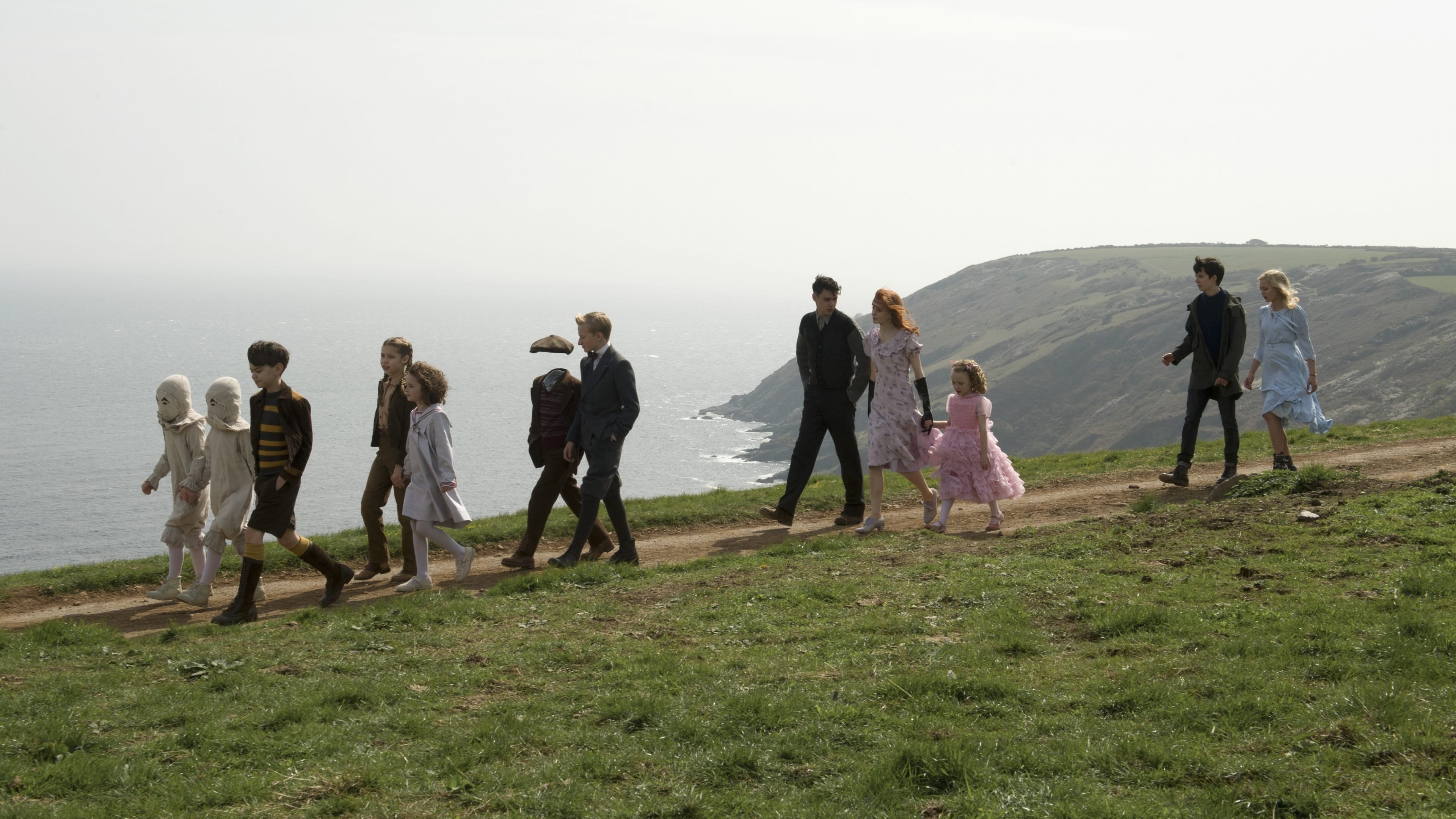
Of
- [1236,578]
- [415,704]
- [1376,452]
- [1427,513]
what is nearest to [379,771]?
[415,704]

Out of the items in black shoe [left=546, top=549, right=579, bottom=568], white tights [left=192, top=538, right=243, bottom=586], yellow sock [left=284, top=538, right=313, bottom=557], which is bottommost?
black shoe [left=546, top=549, right=579, bottom=568]

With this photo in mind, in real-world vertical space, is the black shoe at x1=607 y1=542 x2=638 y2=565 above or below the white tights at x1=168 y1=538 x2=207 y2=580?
below

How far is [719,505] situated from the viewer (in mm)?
15609

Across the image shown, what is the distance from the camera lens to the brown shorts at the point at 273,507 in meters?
10.0

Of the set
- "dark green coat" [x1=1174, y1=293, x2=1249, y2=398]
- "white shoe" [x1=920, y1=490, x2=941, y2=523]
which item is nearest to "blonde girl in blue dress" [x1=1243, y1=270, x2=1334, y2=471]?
"dark green coat" [x1=1174, y1=293, x2=1249, y2=398]

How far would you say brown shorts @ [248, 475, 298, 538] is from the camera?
10016 mm

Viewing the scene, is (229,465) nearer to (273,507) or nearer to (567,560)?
(273,507)

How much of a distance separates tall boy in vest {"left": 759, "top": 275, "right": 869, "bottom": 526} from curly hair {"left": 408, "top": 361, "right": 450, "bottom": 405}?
4.17 meters

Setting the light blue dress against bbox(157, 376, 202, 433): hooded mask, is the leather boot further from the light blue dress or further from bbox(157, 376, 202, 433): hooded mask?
the light blue dress

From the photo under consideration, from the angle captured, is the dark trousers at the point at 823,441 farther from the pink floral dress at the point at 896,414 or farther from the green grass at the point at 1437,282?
the green grass at the point at 1437,282

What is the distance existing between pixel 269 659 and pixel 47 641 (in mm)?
2223

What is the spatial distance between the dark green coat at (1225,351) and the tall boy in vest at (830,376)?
4.28m

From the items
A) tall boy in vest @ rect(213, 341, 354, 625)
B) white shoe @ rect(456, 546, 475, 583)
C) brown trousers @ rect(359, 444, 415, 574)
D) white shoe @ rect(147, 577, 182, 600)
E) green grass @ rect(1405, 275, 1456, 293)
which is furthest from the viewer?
green grass @ rect(1405, 275, 1456, 293)

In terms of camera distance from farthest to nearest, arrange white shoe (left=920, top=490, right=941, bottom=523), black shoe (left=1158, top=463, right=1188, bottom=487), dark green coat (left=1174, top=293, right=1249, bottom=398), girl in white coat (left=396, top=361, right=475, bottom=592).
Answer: black shoe (left=1158, top=463, right=1188, bottom=487) → dark green coat (left=1174, top=293, right=1249, bottom=398) → white shoe (left=920, top=490, right=941, bottom=523) → girl in white coat (left=396, top=361, right=475, bottom=592)
